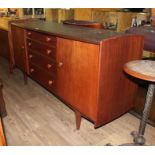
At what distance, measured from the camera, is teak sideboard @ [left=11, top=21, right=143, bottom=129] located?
1437 millimetres

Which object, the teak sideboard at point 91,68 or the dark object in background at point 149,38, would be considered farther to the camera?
the dark object in background at point 149,38

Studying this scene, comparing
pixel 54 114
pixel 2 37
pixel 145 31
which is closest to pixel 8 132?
pixel 54 114

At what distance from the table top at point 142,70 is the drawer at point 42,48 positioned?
2.64 feet

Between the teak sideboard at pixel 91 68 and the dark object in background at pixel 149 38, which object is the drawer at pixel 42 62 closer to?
the teak sideboard at pixel 91 68

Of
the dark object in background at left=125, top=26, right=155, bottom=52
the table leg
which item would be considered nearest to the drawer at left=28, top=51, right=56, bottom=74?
the dark object in background at left=125, top=26, right=155, bottom=52

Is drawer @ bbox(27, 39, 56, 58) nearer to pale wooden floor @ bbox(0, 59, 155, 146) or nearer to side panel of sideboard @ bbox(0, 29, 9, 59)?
pale wooden floor @ bbox(0, 59, 155, 146)

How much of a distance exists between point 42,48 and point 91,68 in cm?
78

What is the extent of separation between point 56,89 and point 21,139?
57cm

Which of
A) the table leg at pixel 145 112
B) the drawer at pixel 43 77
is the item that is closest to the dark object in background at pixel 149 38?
the table leg at pixel 145 112

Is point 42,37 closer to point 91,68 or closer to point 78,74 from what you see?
point 78,74

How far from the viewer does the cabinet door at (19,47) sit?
246 cm

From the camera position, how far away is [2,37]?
3.35m

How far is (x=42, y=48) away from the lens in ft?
6.75
